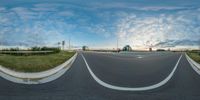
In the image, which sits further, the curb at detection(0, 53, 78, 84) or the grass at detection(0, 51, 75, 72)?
the grass at detection(0, 51, 75, 72)

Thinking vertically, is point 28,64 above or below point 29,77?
above

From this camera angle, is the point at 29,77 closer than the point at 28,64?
Yes

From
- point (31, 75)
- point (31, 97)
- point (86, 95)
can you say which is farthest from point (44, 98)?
point (31, 75)

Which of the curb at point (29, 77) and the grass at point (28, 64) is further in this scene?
the grass at point (28, 64)

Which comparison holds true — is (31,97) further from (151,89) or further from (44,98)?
(151,89)

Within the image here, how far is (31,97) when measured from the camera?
39.8 feet

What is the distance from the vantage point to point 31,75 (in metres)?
21.7

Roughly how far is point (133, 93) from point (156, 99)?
1.60 m

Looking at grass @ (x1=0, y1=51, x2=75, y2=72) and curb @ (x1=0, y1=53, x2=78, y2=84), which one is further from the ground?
grass @ (x1=0, y1=51, x2=75, y2=72)

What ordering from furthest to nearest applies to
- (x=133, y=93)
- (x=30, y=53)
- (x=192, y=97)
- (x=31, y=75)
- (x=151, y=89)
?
(x=30, y=53) → (x=31, y=75) → (x=151, y=89) → (x=133, y=93) → (x=192, y=97)

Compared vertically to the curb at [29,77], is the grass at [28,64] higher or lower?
higher

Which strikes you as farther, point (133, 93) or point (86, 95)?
point (133, 93)

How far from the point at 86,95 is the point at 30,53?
57.6 m

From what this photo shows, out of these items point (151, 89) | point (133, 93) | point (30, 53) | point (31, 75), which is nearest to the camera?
point (133, 93)
